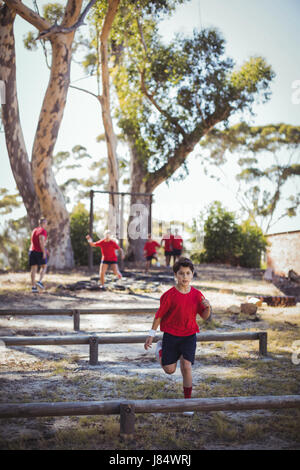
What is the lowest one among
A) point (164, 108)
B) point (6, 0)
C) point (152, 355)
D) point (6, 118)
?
point (152, 355)

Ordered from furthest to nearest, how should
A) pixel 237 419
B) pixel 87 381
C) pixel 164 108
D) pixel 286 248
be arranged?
pixel 164 108 → pixel 286 248 → pixel 87 381 → pixel 237 419

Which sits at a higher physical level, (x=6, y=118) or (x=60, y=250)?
(x=6, y=118)

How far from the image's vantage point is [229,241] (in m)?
23.5

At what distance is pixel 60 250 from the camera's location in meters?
18.9

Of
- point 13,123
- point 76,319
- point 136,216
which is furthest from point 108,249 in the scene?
point 136,216

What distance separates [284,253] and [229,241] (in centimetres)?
644

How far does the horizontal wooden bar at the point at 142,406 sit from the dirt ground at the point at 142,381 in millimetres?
180

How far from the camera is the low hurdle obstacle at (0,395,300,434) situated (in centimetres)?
328

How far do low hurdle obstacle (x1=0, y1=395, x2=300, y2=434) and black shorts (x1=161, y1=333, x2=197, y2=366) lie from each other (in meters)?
0.65

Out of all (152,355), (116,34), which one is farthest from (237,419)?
(116,34)

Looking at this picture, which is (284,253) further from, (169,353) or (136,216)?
(169,353)

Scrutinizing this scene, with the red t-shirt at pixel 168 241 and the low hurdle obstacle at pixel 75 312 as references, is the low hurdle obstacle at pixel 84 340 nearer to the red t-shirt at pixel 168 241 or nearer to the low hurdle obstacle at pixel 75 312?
the low hurdle obstacle at pixel 75 312
